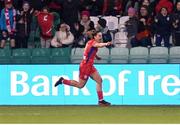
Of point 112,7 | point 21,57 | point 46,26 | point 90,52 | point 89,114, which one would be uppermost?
point 112,7

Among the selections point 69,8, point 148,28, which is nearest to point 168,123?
point 148,28

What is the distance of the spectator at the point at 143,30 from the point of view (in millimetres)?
17016

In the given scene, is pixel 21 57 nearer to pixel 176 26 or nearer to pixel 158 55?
pixel 158 55

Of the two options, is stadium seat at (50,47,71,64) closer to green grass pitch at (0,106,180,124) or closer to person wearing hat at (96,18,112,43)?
person wearing hat at (96,18,112,43)

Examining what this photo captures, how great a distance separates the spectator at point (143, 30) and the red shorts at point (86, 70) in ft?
7.05

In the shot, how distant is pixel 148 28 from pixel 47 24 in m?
2.67

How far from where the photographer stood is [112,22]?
59.2ft

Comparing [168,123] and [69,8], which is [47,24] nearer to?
[69,8]

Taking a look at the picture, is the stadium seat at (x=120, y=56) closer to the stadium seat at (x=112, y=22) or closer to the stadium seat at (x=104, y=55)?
the stadium seat at (x=104, y=55)

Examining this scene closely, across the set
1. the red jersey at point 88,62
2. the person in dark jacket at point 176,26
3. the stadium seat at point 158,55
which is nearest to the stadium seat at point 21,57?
the red jersey at point 88,62

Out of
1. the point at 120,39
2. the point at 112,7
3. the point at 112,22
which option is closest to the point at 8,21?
the point at 112,22

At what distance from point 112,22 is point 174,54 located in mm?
2482

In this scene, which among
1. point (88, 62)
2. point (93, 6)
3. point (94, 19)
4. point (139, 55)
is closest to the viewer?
point (88, 62)

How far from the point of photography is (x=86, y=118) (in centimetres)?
1267
